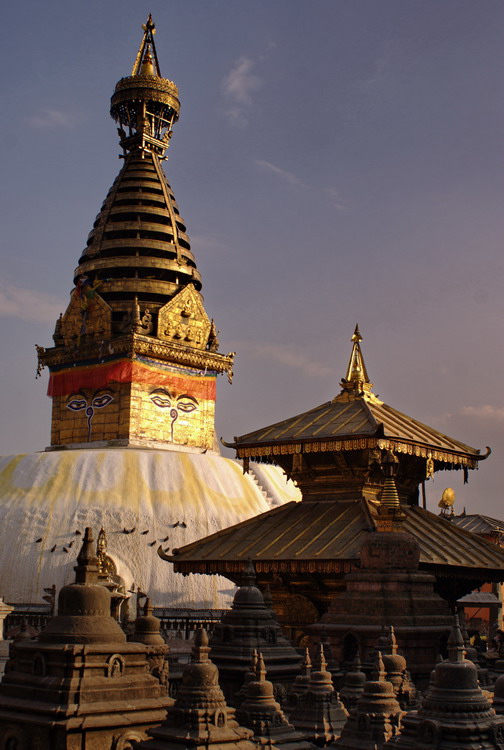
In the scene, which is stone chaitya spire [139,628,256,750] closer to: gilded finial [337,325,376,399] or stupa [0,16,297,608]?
gilded finial [337,325,376,399]

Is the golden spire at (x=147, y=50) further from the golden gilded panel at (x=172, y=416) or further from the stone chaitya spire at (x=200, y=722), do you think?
the stone chaitya spire at (x=200, y=722)

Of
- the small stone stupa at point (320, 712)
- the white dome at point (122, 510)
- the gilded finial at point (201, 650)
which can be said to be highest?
the white dome at point (122, 510)

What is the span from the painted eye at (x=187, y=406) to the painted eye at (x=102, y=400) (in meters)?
2.78

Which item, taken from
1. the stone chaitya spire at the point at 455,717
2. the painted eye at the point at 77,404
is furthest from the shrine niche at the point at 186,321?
the stone chaitya spire at the point at 455,717

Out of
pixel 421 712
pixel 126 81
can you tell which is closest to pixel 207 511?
pixel 126 81

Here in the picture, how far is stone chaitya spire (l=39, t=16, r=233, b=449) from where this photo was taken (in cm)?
3769

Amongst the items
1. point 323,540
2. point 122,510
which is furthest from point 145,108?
point 323,540

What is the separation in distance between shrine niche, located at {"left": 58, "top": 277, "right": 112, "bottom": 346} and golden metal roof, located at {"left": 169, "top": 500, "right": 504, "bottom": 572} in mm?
19578

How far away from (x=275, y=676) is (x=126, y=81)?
3424 centimetres

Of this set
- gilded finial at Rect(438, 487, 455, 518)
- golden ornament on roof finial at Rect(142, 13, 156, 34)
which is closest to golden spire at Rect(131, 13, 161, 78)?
golden ornament on roof finial at Rect(142, 13, 156, 34)

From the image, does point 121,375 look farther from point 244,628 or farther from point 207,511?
point 244,628

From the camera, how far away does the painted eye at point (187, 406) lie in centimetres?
3881

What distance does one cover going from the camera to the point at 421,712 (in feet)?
30.6

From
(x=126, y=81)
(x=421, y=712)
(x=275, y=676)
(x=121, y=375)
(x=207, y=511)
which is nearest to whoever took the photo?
(x=421, y=712)
